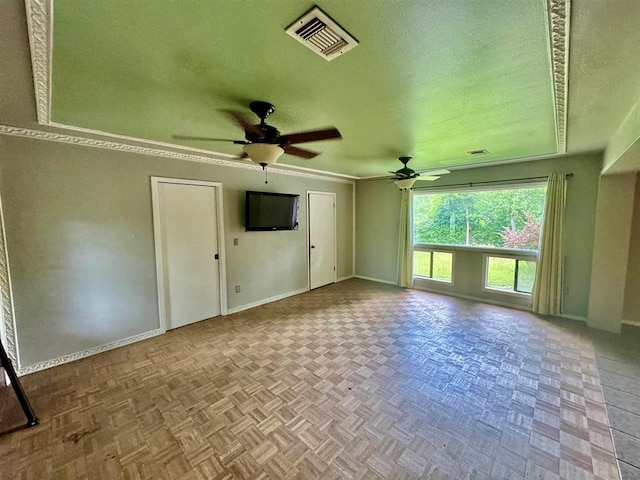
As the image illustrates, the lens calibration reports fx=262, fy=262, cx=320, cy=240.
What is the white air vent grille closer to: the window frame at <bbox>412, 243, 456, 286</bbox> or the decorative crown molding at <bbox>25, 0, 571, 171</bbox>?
the decorative crown molding at <bbox>25, 0, 571, 171</bbox>

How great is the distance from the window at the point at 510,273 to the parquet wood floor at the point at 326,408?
84 centimetres

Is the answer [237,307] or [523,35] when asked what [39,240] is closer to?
[237,307]

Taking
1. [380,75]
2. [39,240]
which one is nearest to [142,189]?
[39,240]

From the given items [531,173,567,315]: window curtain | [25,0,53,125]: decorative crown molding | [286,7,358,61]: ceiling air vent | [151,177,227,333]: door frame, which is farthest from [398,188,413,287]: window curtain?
[25,0,53,125]: decorative crown molding

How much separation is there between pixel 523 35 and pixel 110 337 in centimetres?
427

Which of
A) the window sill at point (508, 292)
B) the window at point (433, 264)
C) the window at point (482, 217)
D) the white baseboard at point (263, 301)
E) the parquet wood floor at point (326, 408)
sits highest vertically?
the window at point (482, 217)

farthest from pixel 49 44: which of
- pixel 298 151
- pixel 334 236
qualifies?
pixel 334 236

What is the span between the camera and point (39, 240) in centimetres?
254

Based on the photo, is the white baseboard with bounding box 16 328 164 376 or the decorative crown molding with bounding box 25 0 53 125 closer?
the decorative crown molding with bounding box 25 0 53 125

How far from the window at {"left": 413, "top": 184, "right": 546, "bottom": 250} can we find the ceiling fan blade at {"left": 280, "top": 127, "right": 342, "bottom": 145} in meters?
3.72

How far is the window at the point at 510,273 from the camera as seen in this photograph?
161 inches

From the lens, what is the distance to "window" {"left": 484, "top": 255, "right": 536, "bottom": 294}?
4.09m

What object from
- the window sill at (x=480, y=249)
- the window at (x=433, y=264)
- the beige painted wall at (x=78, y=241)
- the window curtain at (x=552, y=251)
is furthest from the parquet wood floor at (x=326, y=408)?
the window at (x=433, y=264)

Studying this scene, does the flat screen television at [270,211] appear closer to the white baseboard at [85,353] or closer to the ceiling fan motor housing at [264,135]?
the white baseboard at [85,353]
